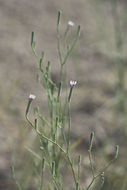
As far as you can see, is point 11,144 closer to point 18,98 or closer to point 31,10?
point 18,98

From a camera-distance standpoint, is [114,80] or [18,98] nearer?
[18,98]

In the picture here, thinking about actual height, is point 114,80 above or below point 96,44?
below

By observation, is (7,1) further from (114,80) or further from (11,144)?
(11,144)

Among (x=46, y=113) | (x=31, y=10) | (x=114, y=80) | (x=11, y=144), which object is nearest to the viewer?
(x=11, y=144)

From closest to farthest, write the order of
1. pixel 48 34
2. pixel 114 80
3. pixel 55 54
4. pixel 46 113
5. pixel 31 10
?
pixel 46 113 → pixel 114 80 → pixel 55 54 → pixel 48 34 → pixel 31 10

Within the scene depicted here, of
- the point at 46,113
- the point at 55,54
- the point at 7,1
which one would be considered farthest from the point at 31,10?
the point at 46,113

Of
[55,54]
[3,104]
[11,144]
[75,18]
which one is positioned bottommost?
[11,144]

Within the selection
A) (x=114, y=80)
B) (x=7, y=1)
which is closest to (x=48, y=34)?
(x=7, y=1)
